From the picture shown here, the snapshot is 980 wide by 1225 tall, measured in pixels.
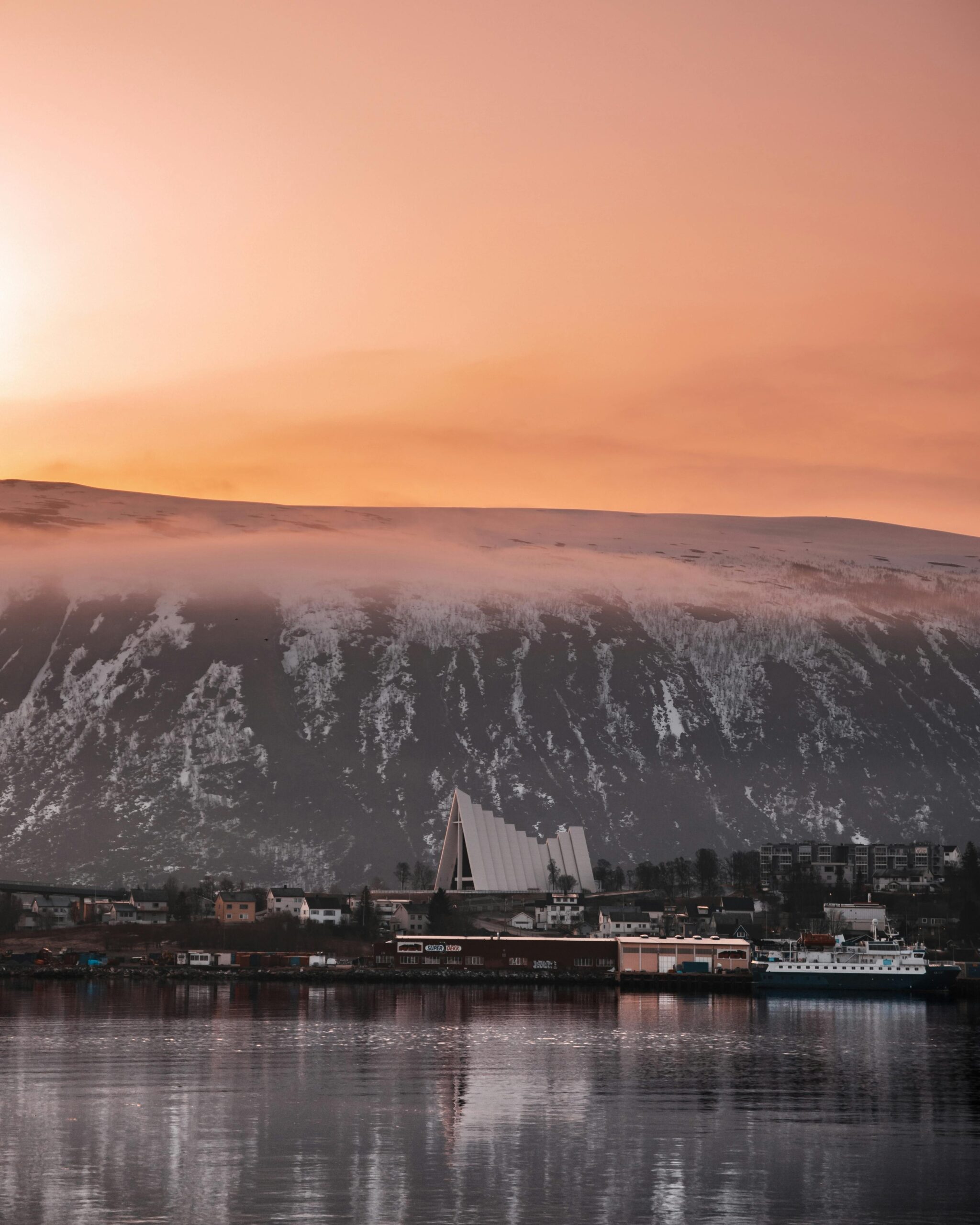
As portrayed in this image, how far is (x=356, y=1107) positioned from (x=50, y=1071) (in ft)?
36.0

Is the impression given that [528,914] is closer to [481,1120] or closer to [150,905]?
[150,905]

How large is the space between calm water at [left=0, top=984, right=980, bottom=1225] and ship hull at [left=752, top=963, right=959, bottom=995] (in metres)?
24.4

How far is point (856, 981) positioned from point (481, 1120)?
59.5m

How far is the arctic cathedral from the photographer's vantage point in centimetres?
15062

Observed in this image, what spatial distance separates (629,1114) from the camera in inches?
1839

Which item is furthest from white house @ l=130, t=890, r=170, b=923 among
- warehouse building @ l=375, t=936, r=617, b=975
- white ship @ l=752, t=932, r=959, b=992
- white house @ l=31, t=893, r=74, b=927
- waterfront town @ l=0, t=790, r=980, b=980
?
white ship @ l=752, t=932, r=959, b=992

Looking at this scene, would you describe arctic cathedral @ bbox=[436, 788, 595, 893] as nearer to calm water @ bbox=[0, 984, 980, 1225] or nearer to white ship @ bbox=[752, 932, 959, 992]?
white ship @ bbox=[752, 932, 959, 992]

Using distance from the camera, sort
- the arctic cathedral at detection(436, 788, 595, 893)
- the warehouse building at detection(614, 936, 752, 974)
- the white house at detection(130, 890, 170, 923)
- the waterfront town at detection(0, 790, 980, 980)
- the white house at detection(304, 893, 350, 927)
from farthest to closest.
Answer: the arctic cathedral at detection(436, 788, 595, 893), the white house at detection(130, 890, 170, 923), the white house at detection(304, 893, 350, 927), the waterfront town at detection(0, 790, 980, 980), the warehouse building at detection(614, 936, 752, 974)

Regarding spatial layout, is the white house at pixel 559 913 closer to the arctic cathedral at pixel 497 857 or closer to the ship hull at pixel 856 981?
the arctic cathedral at pixel 497 857

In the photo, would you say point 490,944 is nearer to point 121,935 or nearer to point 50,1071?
point 121,935

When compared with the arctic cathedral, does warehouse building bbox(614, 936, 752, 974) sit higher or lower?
lower

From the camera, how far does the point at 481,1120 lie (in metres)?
45.6

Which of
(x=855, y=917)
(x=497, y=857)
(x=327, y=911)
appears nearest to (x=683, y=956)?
(x=855, y=917)

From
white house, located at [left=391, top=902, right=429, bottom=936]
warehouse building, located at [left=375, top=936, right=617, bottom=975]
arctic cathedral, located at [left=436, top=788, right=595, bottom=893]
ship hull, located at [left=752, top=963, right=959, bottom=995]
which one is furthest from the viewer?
arctic cathedral, located at [left=436, top=788, right=595, bottom=893]
